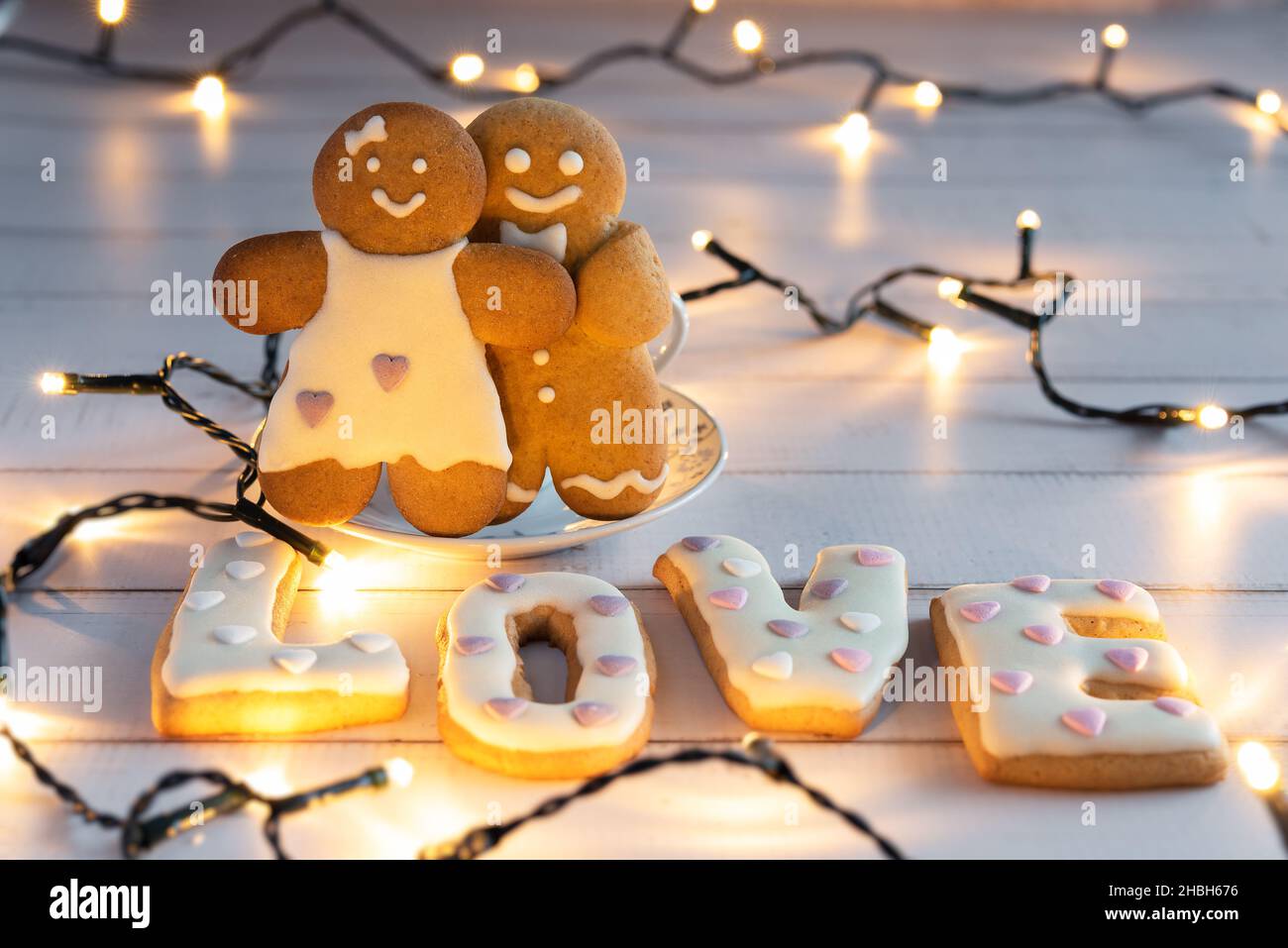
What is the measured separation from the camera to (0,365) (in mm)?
1204

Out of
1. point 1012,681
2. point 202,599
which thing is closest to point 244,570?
point 202,599

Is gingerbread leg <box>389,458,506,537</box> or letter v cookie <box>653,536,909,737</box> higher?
gingerbread leg <box>389,458,506,537</box>

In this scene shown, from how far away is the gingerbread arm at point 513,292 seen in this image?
2.84 ft

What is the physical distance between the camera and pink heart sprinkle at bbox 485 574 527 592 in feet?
2.79

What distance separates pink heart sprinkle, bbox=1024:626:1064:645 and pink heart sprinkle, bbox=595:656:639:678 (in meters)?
0.23

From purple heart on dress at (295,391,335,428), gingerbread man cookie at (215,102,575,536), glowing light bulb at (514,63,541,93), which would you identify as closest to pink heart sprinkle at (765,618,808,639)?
gingerbread man cookie at (215,102,575,536)

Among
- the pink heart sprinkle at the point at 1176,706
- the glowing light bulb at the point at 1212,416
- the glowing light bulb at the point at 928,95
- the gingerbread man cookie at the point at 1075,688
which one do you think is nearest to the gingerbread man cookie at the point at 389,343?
the gingerbread man cookie at the point at 1075,688

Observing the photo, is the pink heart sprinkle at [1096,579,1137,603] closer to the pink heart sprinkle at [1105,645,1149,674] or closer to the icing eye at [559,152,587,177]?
the pink heart sprinkle at [1105,645,1149,674]

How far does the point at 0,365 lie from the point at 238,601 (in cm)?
51

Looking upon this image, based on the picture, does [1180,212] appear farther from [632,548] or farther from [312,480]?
[312,480]

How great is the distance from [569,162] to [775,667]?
0.34m

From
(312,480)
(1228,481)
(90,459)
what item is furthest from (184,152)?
(1228,481)

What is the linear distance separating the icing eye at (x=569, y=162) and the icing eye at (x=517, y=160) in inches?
0.8
